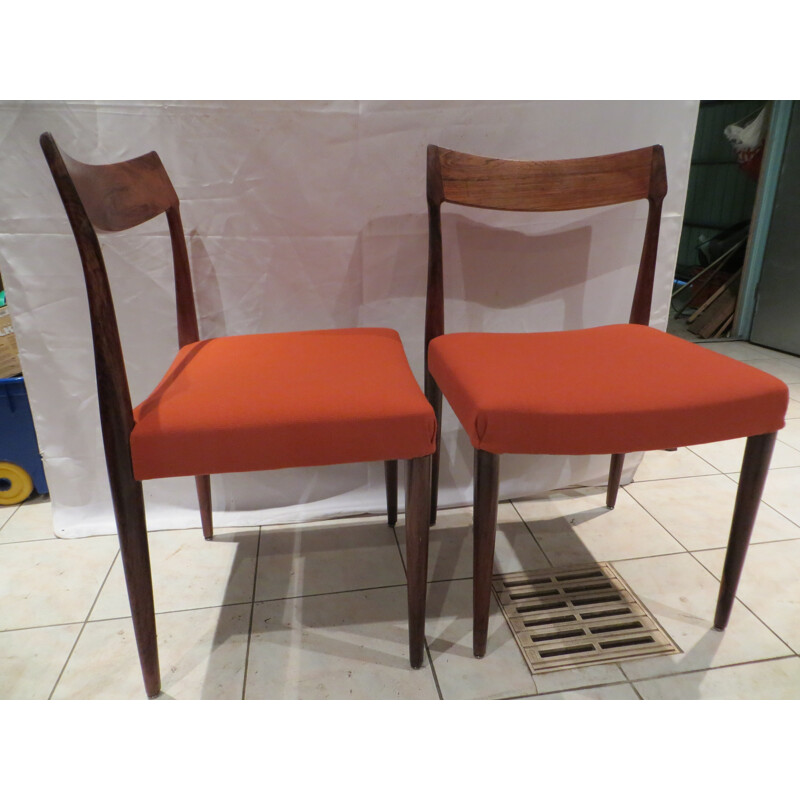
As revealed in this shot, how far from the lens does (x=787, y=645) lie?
1.06 meters

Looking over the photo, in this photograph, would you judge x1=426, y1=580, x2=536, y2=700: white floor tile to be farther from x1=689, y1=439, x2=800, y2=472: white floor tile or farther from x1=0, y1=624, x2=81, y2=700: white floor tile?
x1=689, y1=439, x2=800, y2=472: white floor tile

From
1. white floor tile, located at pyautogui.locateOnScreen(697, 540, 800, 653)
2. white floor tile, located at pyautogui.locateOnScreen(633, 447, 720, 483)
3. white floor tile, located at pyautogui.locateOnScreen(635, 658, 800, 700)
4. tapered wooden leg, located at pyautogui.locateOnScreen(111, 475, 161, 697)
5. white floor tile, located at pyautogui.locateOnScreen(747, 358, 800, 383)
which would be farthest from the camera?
white floor tile, located at pyautogui.locateOnScreen(747, 358, 800, 383)

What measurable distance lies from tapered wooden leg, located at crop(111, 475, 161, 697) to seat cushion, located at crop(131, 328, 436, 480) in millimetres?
52

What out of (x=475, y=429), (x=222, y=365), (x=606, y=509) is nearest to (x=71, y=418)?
(x=222, y=365)

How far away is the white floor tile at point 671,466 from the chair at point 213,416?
100 cm

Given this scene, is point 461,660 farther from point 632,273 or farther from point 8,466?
point 8,466

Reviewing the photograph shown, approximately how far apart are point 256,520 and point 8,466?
68cm

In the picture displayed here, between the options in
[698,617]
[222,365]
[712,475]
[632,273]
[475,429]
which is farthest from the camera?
[712,475]

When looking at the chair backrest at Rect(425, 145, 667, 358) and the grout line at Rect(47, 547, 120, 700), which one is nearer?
the grout line at Rect(47, 547, 120, 700)

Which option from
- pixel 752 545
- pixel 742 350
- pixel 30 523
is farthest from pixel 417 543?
pixel 742 350

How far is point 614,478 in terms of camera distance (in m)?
1.49

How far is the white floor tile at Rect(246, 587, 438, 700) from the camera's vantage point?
99 cm

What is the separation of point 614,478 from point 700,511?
241 millimetres

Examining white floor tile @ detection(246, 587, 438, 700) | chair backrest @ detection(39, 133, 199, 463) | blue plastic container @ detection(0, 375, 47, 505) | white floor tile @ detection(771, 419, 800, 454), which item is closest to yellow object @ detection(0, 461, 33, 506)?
blue plastic container @ detection(0, 375, 47, 505)
